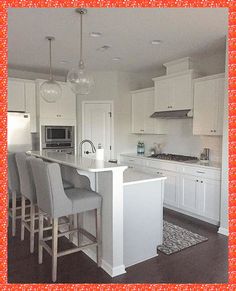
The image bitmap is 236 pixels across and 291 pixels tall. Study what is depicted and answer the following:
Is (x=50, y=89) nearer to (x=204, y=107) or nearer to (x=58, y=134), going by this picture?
(x=58, y=134)

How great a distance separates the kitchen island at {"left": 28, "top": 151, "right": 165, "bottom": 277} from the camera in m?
2.31

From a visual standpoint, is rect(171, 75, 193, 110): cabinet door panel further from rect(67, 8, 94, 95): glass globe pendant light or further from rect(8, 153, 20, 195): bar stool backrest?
rect(8, 153, 20, 195): bar stool backrest

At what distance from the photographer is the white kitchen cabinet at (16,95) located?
4555 mm

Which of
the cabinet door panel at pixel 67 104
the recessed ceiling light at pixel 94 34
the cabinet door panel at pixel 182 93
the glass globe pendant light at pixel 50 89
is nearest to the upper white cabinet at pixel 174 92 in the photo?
the cabinet door panel at pixel 182 93

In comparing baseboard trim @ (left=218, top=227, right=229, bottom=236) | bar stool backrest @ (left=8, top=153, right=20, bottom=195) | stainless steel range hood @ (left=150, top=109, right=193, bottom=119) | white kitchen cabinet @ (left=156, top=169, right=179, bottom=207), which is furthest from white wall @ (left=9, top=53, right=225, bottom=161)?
bar stool backrest @ (left=8, top=153, right=20, bottom=195)

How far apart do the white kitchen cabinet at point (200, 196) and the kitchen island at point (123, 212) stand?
1.15m

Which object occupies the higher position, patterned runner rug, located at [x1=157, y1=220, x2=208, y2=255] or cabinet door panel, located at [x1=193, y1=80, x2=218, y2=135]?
cabinet door panel, located at [x1=193, y1=80, x2=218, y2=135]

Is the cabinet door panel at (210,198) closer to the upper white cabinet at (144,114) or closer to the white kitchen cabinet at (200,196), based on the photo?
the white kitchen cabinet at (200,196)

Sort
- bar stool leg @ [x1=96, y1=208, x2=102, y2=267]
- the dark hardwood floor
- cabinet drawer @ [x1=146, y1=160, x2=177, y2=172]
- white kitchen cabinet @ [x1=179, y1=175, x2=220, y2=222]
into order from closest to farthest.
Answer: the dark hardwood floor
bar stool leg @ [x1=96, y1=208, x2=102, y2=267]
white kitchen cabinet @ [x1=179, y1=175, x2=220, y2=222]
cabinet drawer @ [x1=146, y1=160, x2=177, y2=172]

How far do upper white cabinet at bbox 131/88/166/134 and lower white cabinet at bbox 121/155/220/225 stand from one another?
2.46ft

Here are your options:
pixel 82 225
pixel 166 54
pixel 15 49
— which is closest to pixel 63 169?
pixel 82 225

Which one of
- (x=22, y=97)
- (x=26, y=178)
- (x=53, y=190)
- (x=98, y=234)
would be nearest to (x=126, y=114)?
(x=22, y=97)

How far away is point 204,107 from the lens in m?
3.77

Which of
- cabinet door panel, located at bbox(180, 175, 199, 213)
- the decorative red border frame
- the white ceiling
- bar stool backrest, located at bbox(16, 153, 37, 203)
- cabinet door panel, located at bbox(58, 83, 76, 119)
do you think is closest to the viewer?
the decorative red border frame
